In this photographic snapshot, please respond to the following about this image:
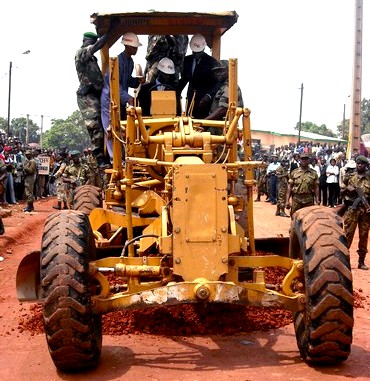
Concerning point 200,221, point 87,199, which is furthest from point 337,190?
point 200,221

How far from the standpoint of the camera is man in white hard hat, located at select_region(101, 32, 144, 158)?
344 inches

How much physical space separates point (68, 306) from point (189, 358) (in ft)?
4.05

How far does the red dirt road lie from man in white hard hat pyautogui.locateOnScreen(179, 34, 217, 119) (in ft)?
9.68

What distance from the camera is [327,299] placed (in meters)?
5.42

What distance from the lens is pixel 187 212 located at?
570cm

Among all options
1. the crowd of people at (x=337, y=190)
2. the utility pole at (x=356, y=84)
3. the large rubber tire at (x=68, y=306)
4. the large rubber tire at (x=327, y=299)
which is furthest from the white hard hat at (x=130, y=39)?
the utility pole at (x=356, y=84)

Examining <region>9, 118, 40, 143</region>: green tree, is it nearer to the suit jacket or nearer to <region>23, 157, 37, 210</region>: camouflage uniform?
<region>23, 157, 37, 210</region>: camouflage uniform

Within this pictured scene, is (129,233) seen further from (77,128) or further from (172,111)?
(77,128)

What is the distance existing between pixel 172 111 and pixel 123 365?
310cm

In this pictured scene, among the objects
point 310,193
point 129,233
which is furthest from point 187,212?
point 310,193

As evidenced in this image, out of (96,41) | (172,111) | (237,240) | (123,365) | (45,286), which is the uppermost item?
(96,41)

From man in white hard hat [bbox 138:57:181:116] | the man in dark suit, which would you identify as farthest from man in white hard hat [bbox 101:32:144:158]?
the man in dark suit

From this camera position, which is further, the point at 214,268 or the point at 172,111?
the point at 172,111

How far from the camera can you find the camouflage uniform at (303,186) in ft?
50.8
